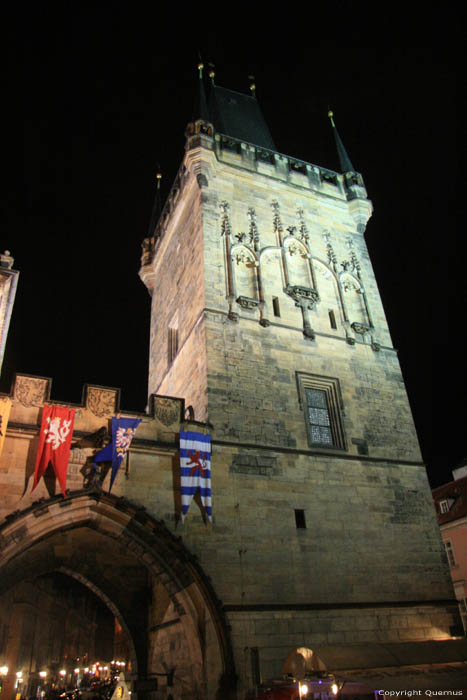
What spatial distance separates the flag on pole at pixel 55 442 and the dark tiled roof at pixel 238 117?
14643mm

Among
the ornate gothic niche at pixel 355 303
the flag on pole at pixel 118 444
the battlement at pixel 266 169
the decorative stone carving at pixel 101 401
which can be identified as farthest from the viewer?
the battlement at pixel 266 169

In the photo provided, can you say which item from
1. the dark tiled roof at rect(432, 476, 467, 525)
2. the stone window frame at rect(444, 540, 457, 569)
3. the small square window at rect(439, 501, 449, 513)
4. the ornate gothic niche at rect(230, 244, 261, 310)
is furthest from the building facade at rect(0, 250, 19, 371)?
the small square window at rect(439, 501, 449, 513)

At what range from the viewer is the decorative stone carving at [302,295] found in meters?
15.6

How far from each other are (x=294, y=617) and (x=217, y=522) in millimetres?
2441

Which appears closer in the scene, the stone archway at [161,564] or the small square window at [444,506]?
the stone archway at [161,564]

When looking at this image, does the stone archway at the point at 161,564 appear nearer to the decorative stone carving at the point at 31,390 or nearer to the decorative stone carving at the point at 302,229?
the decorative stone carving at the point at 31,390

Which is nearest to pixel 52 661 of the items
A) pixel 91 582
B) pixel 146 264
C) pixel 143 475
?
pixel 91 582

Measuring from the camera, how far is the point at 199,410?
42.8 feet

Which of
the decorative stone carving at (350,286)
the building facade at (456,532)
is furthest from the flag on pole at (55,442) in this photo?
the building facade at (456,532)

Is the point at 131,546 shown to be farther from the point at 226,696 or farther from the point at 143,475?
the point at 226,696

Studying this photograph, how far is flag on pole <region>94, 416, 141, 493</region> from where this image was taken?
10.6 metres

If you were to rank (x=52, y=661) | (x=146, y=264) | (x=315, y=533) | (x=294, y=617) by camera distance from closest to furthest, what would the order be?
(x=294, y=617) → (x=315, y=533) → (x=146, y=264) → (x=52, y=661)

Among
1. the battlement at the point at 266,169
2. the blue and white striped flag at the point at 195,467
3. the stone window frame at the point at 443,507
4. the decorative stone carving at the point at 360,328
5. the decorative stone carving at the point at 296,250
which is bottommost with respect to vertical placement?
the blue and white striped flag at the point at 195,467

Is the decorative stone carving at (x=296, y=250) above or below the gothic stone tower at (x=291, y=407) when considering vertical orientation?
above
